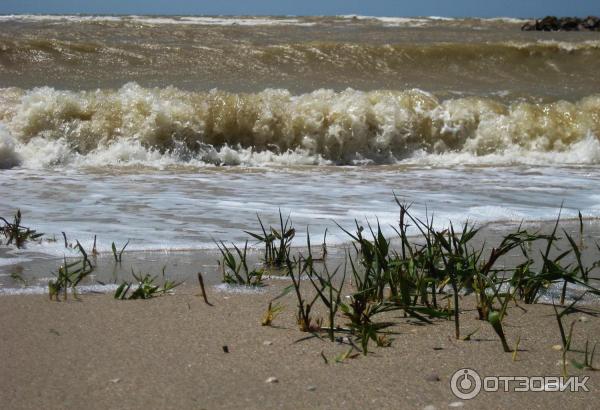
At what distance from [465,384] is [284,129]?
702 centimetres

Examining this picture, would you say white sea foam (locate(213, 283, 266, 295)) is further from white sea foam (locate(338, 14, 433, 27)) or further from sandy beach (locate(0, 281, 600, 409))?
white sea foam (locate(338, 14, 433, 27))

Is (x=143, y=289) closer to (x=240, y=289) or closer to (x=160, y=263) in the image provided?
(x=240, y=289)

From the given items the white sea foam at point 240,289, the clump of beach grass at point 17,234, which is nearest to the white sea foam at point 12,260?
the clump of beach grass at point 17,234

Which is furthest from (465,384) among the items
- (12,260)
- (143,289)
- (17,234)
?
(17,234)

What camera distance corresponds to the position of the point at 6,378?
6.58 feet

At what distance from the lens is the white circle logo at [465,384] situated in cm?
197

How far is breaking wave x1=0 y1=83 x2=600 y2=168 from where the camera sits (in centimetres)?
829

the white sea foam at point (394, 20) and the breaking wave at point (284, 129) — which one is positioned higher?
the white sea foam at point (394, 20)

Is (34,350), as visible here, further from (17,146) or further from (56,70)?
(56,70)

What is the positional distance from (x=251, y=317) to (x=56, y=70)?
1119cm

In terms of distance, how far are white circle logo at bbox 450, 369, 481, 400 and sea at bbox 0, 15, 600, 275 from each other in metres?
1.35

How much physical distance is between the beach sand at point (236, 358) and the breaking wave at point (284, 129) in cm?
535

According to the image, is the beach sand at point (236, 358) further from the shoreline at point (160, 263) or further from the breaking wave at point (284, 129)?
the breaking wave at point (284, 129)

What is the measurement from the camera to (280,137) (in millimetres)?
8820
